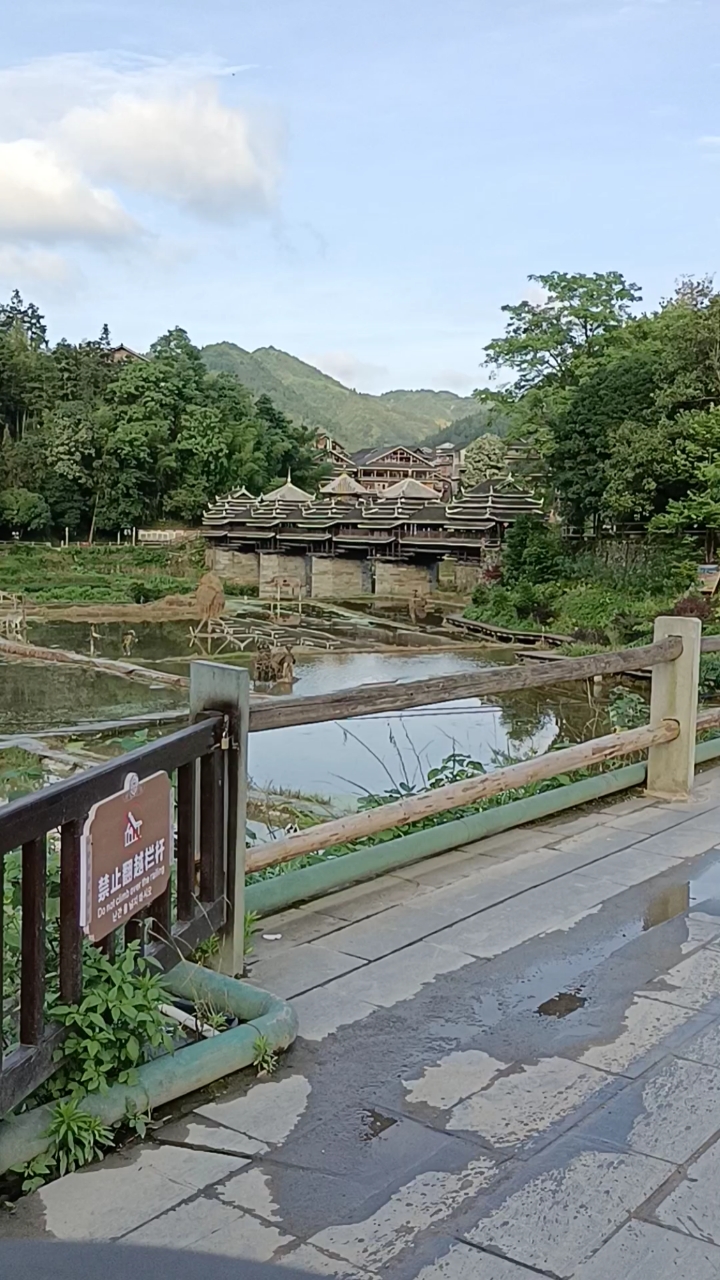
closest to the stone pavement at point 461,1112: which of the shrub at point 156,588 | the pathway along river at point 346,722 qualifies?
the pathway along river at point 346,722

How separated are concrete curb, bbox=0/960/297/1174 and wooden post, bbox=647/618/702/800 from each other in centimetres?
274

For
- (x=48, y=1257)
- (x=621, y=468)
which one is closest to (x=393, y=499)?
(x=621, y=468)

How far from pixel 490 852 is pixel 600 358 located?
2963 centimetres

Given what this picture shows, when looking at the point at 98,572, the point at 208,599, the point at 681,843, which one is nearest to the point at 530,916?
the point at 681,843

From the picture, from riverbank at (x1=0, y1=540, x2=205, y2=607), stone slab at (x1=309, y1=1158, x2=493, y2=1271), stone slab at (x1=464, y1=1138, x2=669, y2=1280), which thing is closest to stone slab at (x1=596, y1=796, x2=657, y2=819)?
stone slab at (x1=464, y1=1138, x2=669, y2=1280)

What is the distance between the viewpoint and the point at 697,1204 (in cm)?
183

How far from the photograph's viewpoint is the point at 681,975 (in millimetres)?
2852

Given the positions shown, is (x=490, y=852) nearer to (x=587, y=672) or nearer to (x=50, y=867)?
(x=587, y=672)

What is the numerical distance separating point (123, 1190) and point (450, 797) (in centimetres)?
211

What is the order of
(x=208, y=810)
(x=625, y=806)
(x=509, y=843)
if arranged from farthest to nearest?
1. (x=625, y=806)
2. (x=509, y=843)
3. (x=208, y=810)

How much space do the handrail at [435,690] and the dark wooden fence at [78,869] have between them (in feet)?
1.20

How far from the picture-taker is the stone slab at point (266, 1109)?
204 cm

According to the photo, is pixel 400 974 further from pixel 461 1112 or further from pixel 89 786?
pixel 89 786

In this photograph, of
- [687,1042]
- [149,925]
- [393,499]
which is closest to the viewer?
[149,925]
